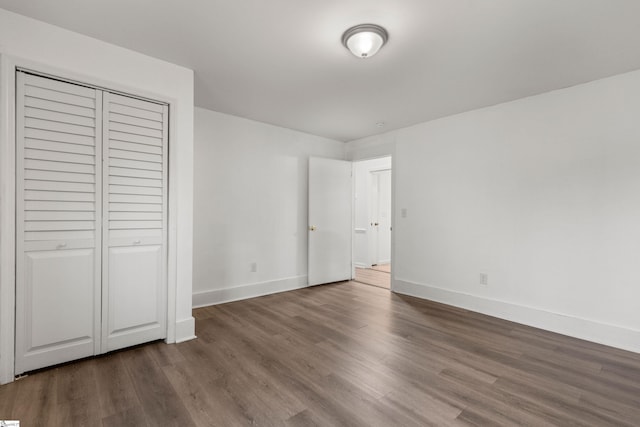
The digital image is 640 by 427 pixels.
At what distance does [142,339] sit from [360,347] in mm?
1890

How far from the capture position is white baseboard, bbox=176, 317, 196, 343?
2.68 m

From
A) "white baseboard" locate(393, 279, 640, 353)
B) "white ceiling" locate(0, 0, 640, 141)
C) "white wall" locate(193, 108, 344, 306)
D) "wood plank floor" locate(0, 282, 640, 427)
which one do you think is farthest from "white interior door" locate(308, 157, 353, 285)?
"wood plank floor" locate(0, 282, 640, 427)

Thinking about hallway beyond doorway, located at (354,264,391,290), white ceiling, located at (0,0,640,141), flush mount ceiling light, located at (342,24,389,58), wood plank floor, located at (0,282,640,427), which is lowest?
hallway beyond doorway, located at (354,264,391,290)

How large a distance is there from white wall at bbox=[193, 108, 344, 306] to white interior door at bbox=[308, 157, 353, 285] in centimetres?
16

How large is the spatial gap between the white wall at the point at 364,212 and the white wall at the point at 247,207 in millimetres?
2023

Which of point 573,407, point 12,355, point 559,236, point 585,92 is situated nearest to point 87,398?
point 12,355

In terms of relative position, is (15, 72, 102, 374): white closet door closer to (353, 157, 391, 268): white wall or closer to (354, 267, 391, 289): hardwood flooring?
(354, 267, 391, 289): hardwood flooring

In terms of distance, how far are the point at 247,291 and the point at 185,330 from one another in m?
1.40

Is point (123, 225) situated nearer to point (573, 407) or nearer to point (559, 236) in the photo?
point (573, 407)

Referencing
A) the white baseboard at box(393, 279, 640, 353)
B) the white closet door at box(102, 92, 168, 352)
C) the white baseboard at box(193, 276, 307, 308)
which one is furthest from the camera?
the white baseboard at box(193, 276, 307, 308)

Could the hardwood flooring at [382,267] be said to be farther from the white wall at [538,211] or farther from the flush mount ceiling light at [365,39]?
the flush mount ceiling light at [365,39]

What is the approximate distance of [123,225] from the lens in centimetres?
248

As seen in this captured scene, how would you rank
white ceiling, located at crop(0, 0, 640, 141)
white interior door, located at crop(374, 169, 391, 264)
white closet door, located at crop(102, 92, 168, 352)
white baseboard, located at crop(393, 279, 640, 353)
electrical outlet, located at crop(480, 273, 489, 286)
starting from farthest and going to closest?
white interior door, located at crop(374, 169, 391, 264)
electrical outlet, located at crop(480, 273, 489, 286)
white baseboard, located at crop(393, 279, 640, 353)
white closet door, located at crop(102, 92, 168, 352)
white ceiling, located at crop(0, 0, 640, 141)

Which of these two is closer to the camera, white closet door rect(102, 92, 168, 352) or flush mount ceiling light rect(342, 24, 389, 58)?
flush mount ceiling light rect(342, 24, 389, 58)
